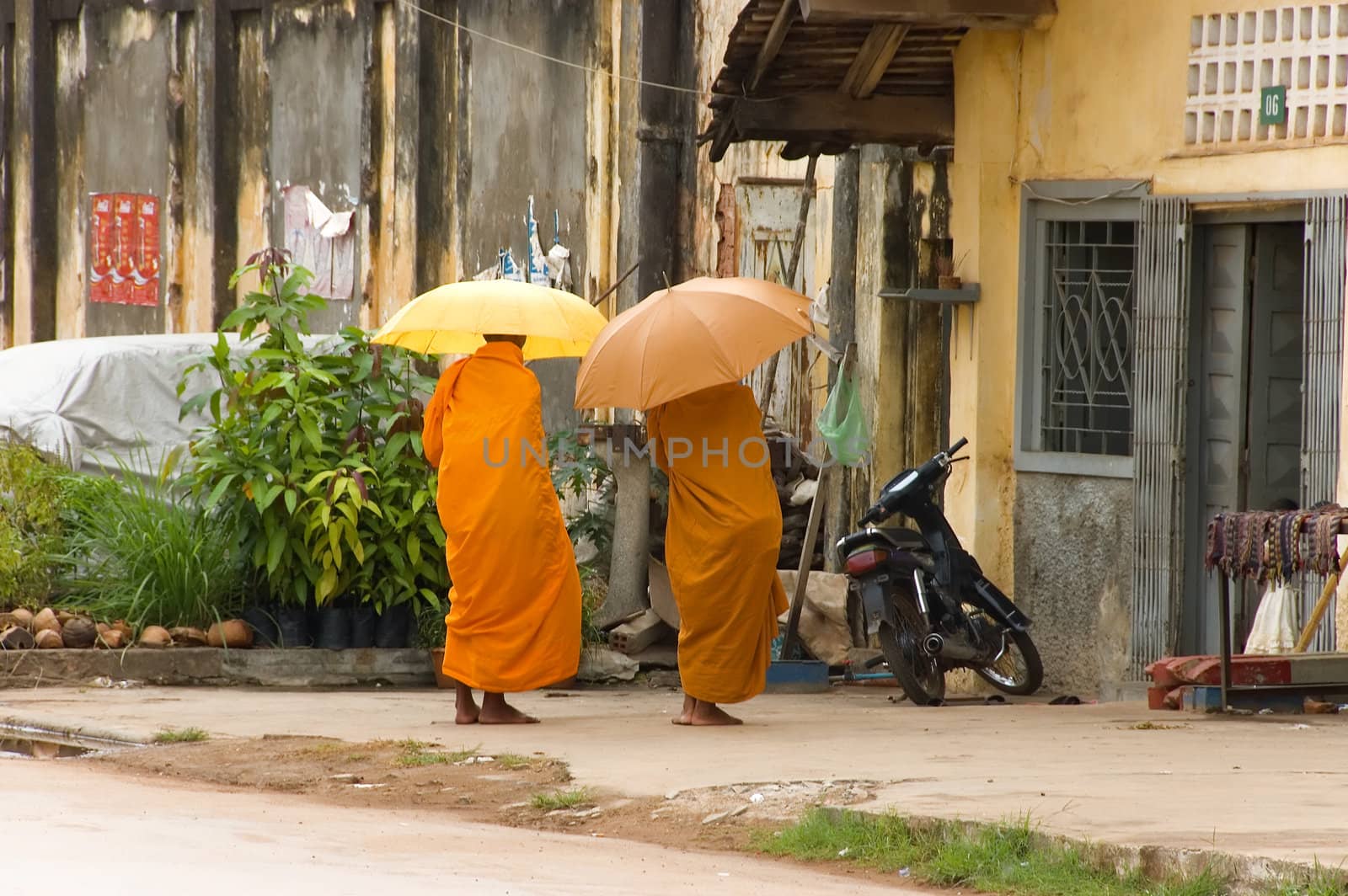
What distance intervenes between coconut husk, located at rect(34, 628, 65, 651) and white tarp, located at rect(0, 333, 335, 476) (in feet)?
4.33

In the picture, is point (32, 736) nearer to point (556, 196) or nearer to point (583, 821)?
point (583, 821)

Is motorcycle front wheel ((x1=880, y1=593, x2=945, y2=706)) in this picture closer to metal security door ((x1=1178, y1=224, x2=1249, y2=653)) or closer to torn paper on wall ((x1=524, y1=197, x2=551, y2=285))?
metal security door ((x1=1178, y1=224, x2=1249, y2=653))

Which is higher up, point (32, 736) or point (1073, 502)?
point (1073, 502)

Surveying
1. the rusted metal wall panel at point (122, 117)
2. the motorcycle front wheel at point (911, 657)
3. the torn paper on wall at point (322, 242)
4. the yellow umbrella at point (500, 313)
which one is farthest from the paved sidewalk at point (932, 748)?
the rusted metal wall panel at point (122, 117)

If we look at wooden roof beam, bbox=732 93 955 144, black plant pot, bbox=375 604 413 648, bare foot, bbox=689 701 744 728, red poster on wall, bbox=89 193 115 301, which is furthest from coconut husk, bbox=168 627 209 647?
red poster on wall, bbox=89 193 115 301

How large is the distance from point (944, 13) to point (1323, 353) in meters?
2.32

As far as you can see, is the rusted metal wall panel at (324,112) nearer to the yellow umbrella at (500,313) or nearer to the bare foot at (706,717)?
the yellow umbrella at (500,313)

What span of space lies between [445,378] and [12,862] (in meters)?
3.87

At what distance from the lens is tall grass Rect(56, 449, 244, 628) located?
1077 cm

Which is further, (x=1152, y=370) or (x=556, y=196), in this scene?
(x=556, y=196)

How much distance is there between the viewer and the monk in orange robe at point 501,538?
866 centimetres

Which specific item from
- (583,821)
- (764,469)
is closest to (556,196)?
(764,469)

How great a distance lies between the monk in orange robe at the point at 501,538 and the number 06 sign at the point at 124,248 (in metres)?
12.0

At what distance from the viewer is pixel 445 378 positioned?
880 cm
